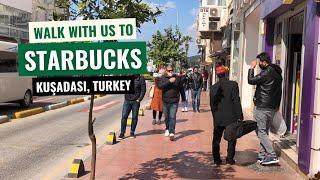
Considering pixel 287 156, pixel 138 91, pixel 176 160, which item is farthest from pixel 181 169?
pixel 138 91

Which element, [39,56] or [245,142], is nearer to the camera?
[39,56]

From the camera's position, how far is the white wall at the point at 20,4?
39.7 meters

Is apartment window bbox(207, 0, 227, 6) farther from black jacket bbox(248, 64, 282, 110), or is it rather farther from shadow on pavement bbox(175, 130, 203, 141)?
black jacket bbox(248, 64, 282, 110)

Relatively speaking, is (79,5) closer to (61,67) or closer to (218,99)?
(61,67)

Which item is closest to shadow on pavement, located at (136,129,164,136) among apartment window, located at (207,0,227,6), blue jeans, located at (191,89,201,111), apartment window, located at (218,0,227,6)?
blue jeans, located at (191,89,201,111)

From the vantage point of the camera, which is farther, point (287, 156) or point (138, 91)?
point (138, 91)

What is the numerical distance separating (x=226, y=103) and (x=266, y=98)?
0.66m

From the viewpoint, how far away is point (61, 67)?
5781 millimetres

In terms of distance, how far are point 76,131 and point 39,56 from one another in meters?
8.42

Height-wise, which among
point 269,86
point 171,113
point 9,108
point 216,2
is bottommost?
point 9,108

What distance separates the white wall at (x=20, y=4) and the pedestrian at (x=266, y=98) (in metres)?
32.6

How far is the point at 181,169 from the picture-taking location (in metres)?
8.48

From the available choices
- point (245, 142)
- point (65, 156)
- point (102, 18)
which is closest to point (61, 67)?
point (102, 18)

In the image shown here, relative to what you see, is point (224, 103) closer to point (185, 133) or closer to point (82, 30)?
point (82, 30)
